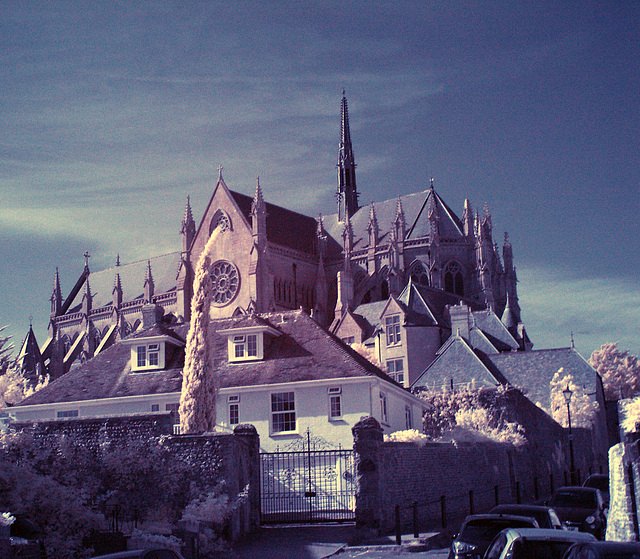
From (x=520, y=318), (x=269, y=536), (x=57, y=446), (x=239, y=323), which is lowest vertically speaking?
(x=269, y=536)

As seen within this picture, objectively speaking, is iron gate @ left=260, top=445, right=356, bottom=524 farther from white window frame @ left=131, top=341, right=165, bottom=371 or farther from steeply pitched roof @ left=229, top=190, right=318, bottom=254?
steeply pitched roof @ left=229, top=190, right=318, bottom=254

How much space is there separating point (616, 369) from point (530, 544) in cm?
6688

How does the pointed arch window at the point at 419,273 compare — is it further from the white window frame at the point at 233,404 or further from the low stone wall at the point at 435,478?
the white window frame at the point at 233,404

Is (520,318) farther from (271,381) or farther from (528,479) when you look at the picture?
(271,381)

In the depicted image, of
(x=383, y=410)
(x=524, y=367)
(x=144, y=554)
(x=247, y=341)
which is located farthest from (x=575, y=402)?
(x=144, y=554)

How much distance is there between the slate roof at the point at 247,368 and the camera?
31.1 metres

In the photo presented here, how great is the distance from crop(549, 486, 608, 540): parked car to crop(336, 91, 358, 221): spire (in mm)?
77826

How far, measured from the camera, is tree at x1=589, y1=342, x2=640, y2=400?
74.2m

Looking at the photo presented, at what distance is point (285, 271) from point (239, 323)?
5306 centimetres

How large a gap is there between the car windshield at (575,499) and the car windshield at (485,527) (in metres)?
7.89

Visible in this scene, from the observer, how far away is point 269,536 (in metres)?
22.1

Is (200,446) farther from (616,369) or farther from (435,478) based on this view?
(616,369)

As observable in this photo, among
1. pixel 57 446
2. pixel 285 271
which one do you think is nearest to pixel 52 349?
pixel 285 271

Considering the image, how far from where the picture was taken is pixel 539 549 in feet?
44.9
